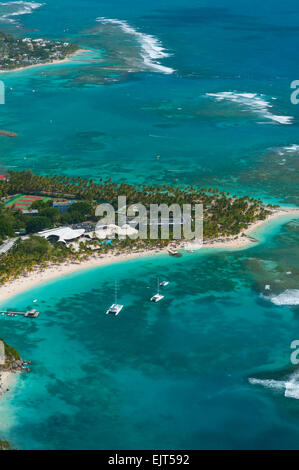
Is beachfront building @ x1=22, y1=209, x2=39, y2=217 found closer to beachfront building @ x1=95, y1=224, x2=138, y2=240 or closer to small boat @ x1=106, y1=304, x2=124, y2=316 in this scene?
beachfront building @ x1=95, y1=224, x2=138, y2=240

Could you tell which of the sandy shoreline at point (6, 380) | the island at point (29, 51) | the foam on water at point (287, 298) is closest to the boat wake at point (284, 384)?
the foam on water at point (287, 298)

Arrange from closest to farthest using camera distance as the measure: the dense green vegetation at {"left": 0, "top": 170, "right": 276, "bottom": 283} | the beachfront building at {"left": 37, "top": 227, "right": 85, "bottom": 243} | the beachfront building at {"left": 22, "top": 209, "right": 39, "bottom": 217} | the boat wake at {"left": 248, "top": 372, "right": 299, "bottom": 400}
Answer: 1. the boat wake at {"left": 248, "top": 372, "right": 299, "bottom": 400}
2. the dense green vegetation at {"left": 0, "top": 170, "right": 276, "bottom": 283}
3. the beachfront building at {"left": 37, "top": 227, "right": 85, "bottom": 243}
4. the beachfront building at {"left": 22, "top": 209, "right": 39, "bottom": 217}

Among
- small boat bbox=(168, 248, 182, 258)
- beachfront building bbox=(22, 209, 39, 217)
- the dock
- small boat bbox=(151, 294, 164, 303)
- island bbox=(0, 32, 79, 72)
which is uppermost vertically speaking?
island bbox=(0, 32, 79, 72)

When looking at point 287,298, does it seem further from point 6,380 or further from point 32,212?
point 32,212

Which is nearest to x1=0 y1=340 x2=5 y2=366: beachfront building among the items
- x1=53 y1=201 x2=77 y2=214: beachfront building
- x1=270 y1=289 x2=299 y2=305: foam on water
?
x1=270 y1=289 x2=299 y2=305: foam on water

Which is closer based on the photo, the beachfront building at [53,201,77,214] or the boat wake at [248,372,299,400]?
the boat wake at [248,372,299,400]

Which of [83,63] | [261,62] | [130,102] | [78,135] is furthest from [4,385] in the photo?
[261,62]
